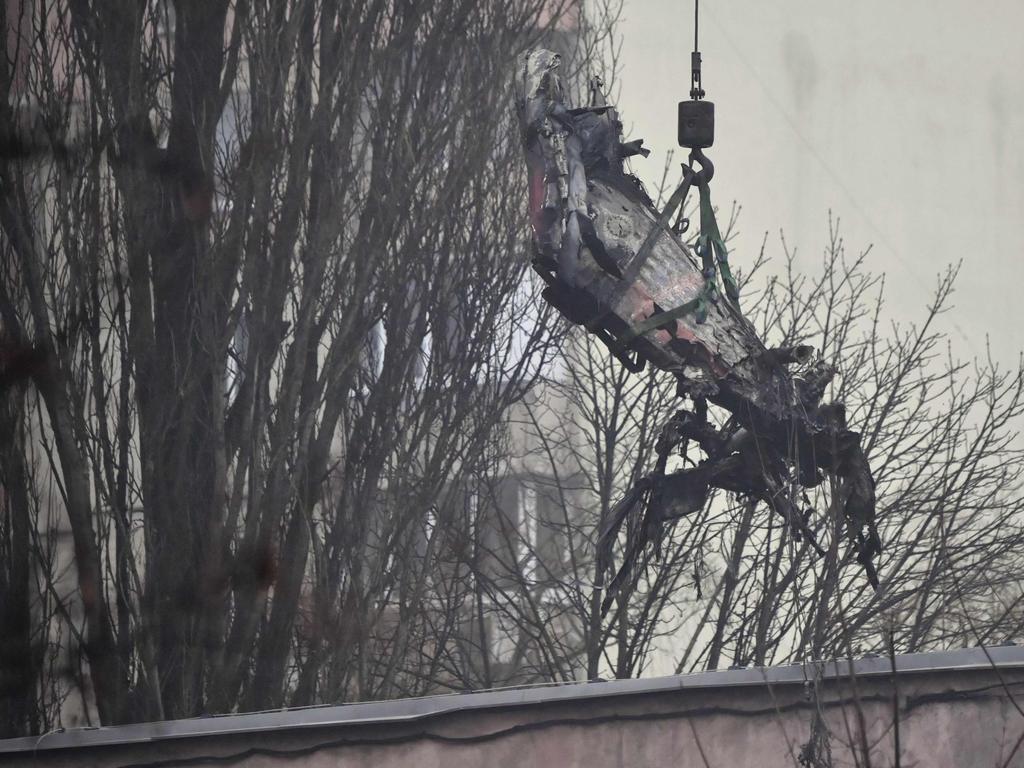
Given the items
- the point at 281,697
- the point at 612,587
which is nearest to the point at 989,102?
the point at 281,697

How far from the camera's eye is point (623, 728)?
477 cm

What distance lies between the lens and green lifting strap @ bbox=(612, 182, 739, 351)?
4578mm

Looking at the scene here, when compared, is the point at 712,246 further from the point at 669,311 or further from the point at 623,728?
the point at 623,728

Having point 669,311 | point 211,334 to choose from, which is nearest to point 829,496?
point 211,334

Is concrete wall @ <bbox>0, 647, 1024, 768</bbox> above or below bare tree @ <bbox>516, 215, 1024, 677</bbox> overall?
below

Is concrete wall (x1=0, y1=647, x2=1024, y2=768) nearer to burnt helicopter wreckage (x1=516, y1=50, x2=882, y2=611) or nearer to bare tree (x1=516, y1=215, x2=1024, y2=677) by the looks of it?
burnt helicopter wreckage (x1=516, y1=50, x2=882, y2=611)

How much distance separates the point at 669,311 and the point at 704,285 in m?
0.17

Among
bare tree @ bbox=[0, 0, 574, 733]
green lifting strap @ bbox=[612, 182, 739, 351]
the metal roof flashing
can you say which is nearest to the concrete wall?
the metal roof flashing

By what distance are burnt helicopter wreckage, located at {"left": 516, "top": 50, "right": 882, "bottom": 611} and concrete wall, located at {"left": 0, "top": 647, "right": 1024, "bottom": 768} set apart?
0.42 metres

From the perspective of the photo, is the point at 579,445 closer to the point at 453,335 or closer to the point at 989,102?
the point at 453,335

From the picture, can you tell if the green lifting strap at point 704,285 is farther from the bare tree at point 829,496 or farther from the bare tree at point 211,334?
the bare tree at point 829,496

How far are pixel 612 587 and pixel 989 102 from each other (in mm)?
7892

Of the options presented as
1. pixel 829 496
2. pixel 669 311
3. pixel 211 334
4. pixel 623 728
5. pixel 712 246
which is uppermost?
pixel 211 334

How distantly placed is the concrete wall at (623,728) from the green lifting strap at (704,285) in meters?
1.03
